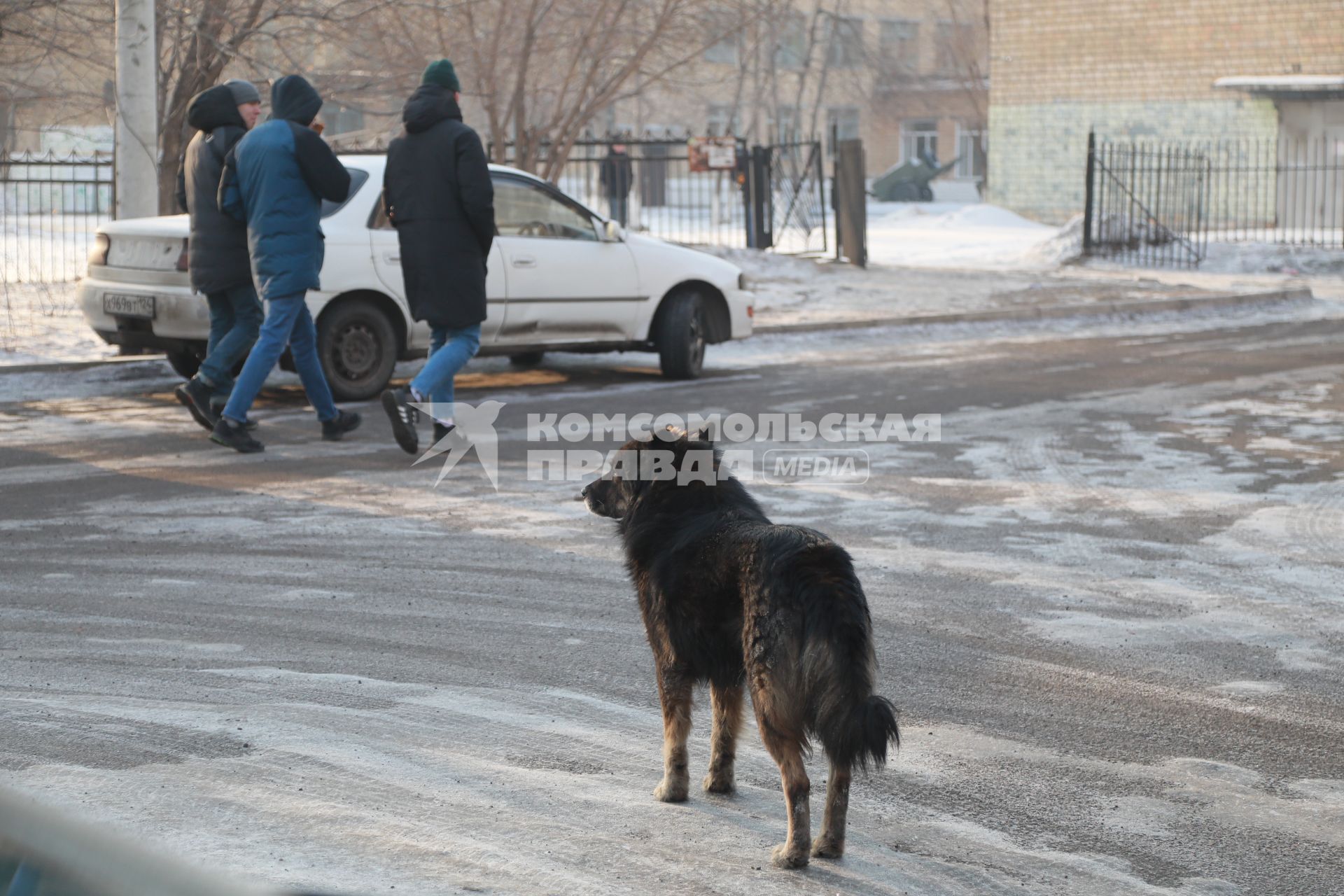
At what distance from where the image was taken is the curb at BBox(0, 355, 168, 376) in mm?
11453

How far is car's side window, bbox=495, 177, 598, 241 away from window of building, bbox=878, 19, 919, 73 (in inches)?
1920

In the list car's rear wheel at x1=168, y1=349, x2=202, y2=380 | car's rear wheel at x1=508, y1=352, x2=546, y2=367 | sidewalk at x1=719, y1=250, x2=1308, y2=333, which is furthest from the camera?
sidewalk at x1=719, y1=250, x2=1308, y2=333

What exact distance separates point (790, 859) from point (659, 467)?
39.5 inches

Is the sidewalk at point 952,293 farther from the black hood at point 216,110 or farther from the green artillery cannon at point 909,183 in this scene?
the green artillery cannon at point 909,183

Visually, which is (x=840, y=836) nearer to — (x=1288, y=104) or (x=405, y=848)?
(x=405, y=848)

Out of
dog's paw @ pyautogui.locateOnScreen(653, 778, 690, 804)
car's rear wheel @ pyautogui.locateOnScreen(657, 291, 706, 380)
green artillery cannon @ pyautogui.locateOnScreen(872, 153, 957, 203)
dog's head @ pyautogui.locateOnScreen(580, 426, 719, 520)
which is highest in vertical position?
green artillery cannon @ pyautogui.locateOnScreen(872, 153, 957, 203)

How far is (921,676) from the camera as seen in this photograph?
4.80 meters

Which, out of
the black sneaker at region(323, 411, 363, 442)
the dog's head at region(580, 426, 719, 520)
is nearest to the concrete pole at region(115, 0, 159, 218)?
the black sneaker at region(323, 411, 363, 442)

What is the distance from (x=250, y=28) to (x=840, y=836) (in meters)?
13.2

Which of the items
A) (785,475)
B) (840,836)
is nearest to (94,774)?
(840,836)

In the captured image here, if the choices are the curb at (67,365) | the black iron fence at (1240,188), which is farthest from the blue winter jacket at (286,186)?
the black iron fence at (1240,188)

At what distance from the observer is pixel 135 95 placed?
12062 millimetres

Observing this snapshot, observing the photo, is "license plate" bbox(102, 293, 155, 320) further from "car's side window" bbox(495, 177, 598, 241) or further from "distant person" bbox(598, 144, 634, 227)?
"distant person" bbox(598, 144, 634, 227)

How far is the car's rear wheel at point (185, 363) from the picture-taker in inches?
438
